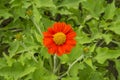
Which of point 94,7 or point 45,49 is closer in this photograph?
point 45,49

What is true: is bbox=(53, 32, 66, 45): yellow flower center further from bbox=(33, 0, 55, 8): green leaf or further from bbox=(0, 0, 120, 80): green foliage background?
bbox=(33, 0, 55, 8): green leaf

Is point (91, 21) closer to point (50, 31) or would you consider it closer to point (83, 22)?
point (83, 22)

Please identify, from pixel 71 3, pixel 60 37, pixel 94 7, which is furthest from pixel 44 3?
pixel 60 37

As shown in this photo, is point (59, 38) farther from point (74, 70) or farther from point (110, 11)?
point (110, 11)

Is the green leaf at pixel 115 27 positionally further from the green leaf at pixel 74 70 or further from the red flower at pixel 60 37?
the red flower at pixel 60 37

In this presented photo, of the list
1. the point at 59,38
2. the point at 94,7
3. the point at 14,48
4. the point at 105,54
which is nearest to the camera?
the point at 59,38
